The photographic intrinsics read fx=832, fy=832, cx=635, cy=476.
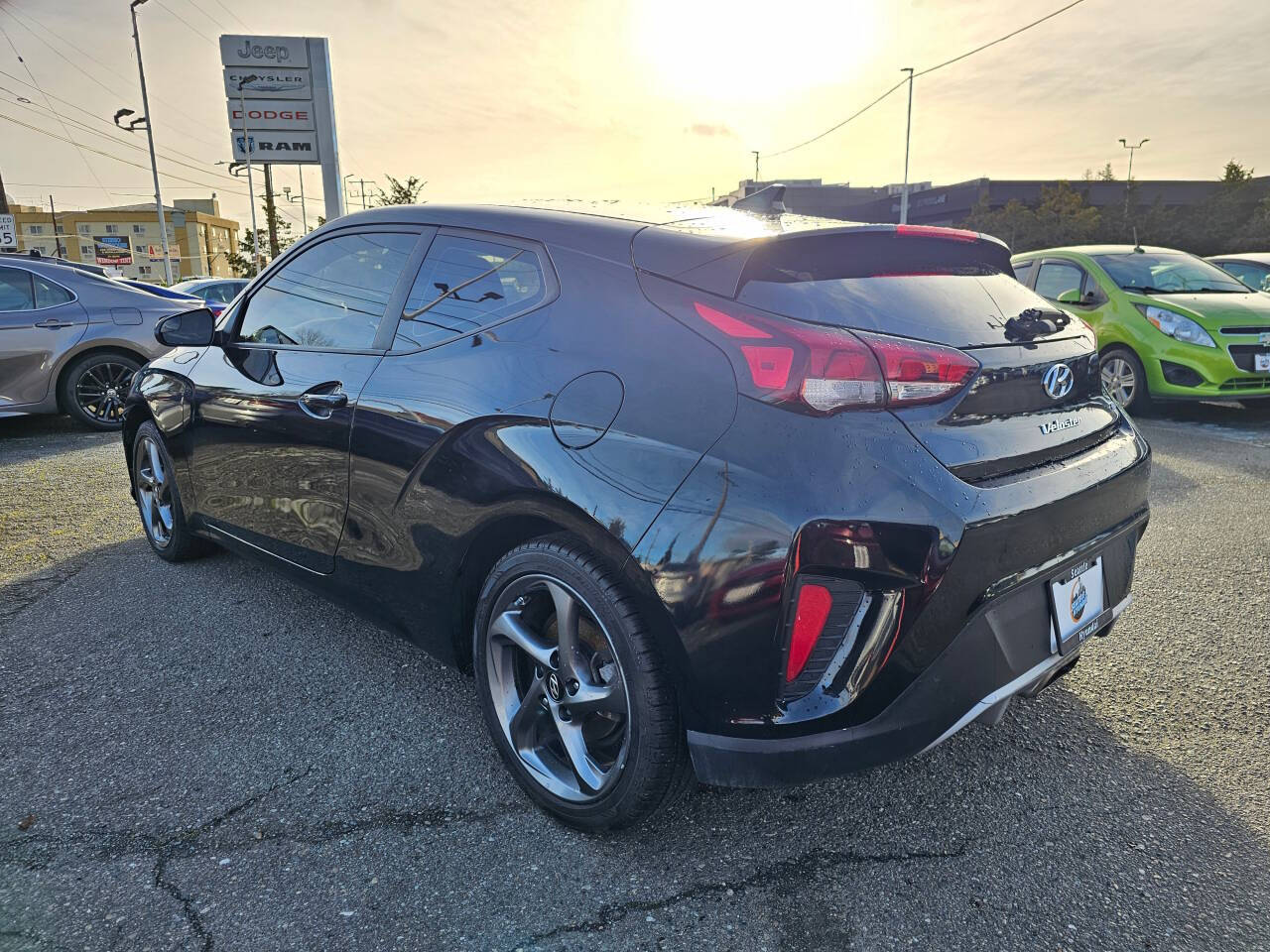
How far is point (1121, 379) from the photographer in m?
7.93

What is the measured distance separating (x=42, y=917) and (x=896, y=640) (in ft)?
6.48

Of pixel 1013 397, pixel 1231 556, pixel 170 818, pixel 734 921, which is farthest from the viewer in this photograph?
pixel 1231 556

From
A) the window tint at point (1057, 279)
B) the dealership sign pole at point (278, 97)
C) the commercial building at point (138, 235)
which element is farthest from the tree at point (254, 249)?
the commercial building at point (138, 235)

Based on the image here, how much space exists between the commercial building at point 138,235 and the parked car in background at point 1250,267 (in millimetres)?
91926

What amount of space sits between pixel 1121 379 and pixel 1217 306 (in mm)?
961

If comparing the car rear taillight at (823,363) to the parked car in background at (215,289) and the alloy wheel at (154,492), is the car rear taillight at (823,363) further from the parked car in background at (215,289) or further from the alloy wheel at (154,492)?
the parked car in background at (215,289)

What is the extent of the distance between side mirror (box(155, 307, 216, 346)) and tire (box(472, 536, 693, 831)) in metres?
1.99

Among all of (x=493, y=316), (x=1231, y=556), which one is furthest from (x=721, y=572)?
(x=1231, y=556)

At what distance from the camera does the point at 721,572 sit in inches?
67.7

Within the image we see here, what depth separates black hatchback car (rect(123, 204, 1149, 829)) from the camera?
1.72m

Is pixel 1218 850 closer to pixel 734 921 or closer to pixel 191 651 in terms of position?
pixel 734 921

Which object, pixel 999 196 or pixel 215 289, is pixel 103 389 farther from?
pixel 999 196

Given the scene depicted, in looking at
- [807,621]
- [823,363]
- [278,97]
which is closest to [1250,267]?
[823,363]

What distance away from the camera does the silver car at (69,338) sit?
290 inches
